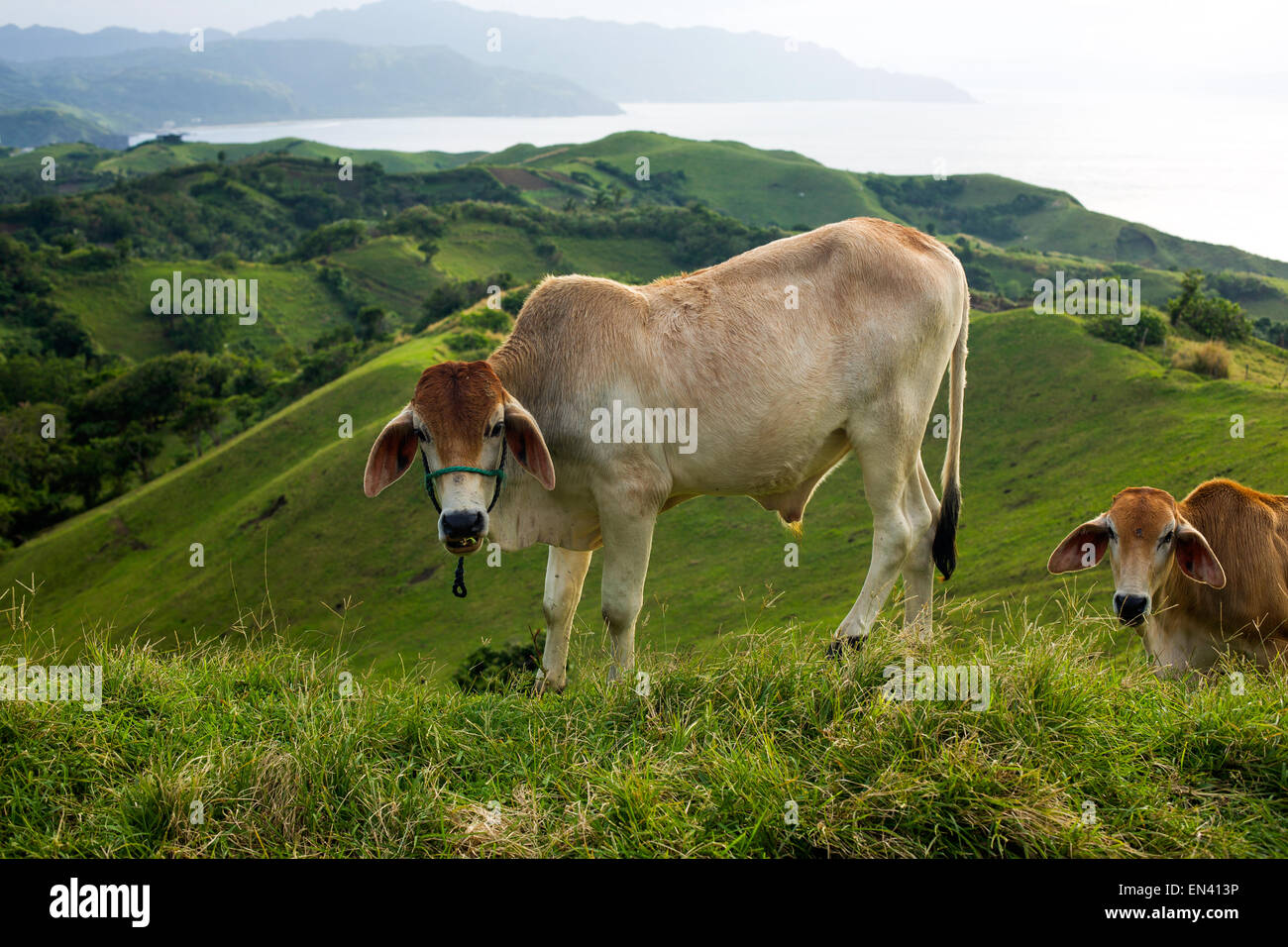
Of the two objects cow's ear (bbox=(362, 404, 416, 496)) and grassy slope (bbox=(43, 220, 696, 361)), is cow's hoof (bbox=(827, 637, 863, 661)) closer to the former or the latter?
cow's ear (bbox=(362, 404, 416, 496))

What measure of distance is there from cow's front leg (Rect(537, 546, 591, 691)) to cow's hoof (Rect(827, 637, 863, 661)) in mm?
1770

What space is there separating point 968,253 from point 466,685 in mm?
111140

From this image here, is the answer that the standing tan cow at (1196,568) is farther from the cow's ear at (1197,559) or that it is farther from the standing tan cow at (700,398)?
the standing tan cow at (700,398)

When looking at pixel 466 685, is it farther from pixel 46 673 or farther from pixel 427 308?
pixel 427 308

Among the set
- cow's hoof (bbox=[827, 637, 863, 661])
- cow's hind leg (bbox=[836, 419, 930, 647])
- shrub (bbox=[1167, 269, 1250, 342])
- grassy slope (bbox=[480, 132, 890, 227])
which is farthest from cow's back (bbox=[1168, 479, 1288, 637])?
grassy slope (bbox=[480, 132, 890, 227])

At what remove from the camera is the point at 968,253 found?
10888cm

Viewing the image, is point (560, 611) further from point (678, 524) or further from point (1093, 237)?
point (1093, 237)

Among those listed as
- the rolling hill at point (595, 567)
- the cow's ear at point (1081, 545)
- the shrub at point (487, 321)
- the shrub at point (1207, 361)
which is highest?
the cow's ear at point (1081, 545)

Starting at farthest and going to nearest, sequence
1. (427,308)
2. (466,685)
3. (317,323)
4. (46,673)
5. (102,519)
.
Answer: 1. (317,323)
2. (427,308)
3. (102,519)
4. (466,685)
5. (46,673)

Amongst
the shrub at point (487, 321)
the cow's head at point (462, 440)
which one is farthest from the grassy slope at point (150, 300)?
the cow's head at point (462, 440)

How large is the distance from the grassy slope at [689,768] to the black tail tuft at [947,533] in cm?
177

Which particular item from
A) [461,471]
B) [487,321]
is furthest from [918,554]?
[487,321]

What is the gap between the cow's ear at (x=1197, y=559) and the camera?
23.9 feet
